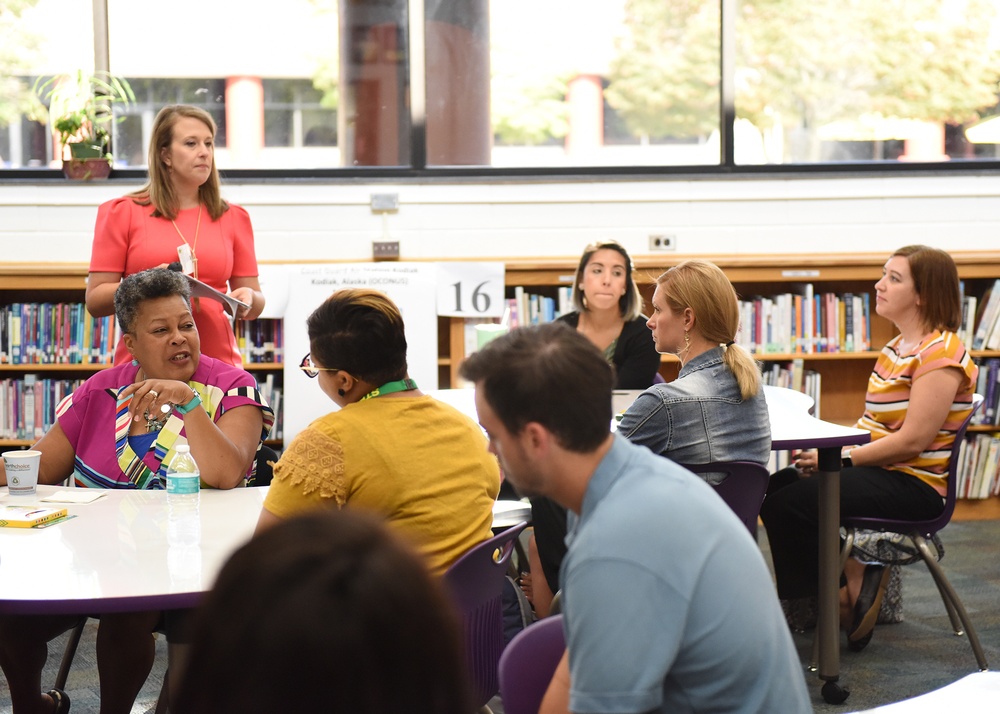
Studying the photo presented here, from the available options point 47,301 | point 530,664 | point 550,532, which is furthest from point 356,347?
point 47,301

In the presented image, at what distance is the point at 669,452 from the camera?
8.98ft

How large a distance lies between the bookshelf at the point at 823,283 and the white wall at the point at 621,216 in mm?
169

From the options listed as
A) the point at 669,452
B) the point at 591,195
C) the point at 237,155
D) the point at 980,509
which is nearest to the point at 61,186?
the point at 237,155

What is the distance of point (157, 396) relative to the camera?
2637 mm

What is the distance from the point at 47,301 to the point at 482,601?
165 inches

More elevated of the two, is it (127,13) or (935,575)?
(127,13)

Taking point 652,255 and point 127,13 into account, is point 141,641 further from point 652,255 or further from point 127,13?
point 127,13

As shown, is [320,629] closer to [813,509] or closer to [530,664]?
[530,664]

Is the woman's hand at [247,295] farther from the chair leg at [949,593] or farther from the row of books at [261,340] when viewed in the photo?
the chair leg at [949,593]

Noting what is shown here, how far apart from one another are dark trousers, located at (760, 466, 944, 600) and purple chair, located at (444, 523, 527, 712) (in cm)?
157

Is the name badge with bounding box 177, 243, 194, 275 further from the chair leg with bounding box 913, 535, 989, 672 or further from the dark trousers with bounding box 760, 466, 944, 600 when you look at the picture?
the chair leg with bounding box 913, 535, 989, 672

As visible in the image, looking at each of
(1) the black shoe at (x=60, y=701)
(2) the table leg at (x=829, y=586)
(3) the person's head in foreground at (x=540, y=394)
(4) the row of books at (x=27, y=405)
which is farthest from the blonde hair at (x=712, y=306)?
(4) the row of books at (x=27, y=405)

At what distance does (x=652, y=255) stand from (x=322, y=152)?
5.95 ft

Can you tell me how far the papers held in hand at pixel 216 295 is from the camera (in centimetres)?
333
